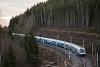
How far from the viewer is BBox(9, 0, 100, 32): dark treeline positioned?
93.6 meters

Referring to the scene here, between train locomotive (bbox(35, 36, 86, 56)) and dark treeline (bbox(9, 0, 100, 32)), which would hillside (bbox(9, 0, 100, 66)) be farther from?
train locomotive (bbox(35, 36, 86, 56))

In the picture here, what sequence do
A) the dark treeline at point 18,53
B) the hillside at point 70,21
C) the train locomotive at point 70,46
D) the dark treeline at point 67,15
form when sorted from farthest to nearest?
the dark treeline at point 67,15 < the hillside at point 70,21 < the train locomotive at point 70,46 < the dark treeline at point 18,53

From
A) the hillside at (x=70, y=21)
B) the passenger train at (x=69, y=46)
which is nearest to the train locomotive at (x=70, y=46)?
the passenger train at (x=69, y=46)

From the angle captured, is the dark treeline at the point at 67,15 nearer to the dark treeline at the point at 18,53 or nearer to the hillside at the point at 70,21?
the hillside at the point at 70,21

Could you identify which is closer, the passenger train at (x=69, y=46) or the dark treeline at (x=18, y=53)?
the dark treeline at (x=18, y=53)

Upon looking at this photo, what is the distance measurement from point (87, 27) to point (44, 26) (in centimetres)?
3470

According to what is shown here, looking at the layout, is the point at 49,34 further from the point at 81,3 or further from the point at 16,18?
the point at 16,18

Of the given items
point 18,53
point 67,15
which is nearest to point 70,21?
point 67,15

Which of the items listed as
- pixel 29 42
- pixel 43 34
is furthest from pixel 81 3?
pixel 29 42

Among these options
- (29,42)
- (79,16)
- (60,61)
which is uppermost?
(79,16)

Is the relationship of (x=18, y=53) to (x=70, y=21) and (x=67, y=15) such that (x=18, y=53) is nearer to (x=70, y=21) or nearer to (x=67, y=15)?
(x=70, y=21)

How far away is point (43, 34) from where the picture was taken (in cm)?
10862

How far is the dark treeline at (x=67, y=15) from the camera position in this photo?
93562 mm

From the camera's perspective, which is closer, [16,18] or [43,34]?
[43,34]
